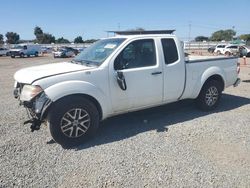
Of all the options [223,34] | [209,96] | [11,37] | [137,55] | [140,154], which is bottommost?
[223,34]

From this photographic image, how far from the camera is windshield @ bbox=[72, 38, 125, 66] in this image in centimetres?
540

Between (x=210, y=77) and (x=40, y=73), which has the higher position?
(x=40, y=73)

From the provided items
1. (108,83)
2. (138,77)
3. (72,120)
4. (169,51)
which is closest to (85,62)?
(108,83)

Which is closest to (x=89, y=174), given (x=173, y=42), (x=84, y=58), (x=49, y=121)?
(x=49, y=121)

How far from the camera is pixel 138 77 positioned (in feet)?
18.0

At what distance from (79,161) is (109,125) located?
1.75 m

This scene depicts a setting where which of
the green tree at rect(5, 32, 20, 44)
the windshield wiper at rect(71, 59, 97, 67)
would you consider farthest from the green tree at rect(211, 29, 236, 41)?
the windshield wiper at rect(71, 59, 97, 67)

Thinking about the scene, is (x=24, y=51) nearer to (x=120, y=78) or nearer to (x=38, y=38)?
(x=120, y=78)

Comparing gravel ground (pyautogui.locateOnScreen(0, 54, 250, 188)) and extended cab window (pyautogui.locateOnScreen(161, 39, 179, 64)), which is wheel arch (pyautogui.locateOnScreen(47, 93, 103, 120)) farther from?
extended cab window (pyautogui.locateOnScreen(161, 39, 179, 64))

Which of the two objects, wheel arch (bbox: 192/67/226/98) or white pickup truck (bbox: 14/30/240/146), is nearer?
white pickup truck (bbox: 14/30/240/146)

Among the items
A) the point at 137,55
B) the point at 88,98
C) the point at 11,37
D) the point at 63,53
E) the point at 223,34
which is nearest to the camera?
the point at 88,98

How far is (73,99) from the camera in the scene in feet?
15.8

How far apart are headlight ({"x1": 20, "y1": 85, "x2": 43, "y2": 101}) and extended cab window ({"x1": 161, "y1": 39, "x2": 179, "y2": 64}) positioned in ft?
8.65

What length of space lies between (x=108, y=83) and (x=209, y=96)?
294cm
